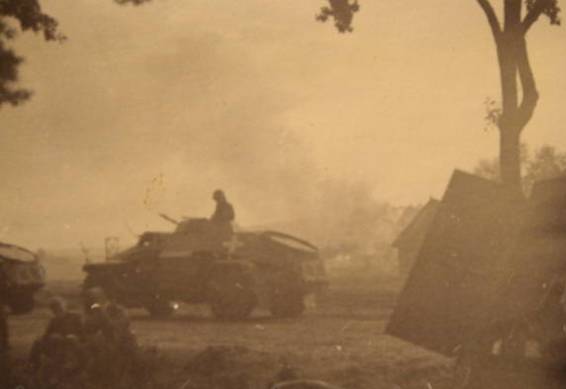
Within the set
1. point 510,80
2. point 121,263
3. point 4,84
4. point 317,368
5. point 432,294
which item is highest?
point 4,84

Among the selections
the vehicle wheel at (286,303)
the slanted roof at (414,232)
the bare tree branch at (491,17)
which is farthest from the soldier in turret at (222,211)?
the slanted roof at (414,232)

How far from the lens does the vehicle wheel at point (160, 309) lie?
17.9 m

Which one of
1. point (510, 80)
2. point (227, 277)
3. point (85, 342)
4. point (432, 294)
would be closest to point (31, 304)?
point (227, 277)

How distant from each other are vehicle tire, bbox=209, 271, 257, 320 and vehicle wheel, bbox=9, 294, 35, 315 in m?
5.49

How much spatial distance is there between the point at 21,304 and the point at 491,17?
13.7 m

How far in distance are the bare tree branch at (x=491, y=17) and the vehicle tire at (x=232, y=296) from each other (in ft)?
25.8

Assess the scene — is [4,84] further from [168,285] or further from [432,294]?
[432,294]

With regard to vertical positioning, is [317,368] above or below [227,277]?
below

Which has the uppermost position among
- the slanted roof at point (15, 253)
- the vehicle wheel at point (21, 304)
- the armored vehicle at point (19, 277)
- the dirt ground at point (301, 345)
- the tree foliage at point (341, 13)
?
the tree foliage at point (341, 13)

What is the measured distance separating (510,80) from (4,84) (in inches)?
360

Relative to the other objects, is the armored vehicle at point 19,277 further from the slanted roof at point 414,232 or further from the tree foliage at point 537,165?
the tree foliage at point 537,165

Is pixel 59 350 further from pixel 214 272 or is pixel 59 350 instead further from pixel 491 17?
pixel 214 272

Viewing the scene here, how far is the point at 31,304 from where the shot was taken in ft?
64.8

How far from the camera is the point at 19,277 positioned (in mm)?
19359
